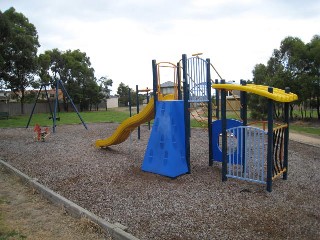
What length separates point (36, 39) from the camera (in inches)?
1248

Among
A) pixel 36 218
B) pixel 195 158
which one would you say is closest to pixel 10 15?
pixel 195 158

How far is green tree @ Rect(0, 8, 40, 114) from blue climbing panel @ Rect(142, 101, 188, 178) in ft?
73.3

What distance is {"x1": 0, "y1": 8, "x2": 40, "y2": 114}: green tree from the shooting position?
26.7 metres

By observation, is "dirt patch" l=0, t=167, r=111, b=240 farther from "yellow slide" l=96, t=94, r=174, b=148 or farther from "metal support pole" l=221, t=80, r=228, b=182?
"yellow slide" l=96, t=94, r=174, b=148

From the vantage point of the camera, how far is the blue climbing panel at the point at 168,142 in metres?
7.03

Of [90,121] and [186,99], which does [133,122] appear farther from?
[90,121]

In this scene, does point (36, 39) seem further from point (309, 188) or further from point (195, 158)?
point (309, 188)

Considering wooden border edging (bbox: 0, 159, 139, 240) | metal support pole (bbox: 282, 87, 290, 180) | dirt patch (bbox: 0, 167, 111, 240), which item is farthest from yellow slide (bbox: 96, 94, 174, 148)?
dirt patch (bbox: 0, 167, 111, 240)

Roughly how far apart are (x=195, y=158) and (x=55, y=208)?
4.69 metres

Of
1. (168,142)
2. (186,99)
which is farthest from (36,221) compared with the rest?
(186,99)

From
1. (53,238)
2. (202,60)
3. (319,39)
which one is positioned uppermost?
(319,39)

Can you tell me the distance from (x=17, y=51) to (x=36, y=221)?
87.9 ft

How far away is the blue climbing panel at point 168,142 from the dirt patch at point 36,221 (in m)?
2.63

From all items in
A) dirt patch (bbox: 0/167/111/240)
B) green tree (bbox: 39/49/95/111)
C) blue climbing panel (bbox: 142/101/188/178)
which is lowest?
dirt patch (bbox: 0/167/111/240)
